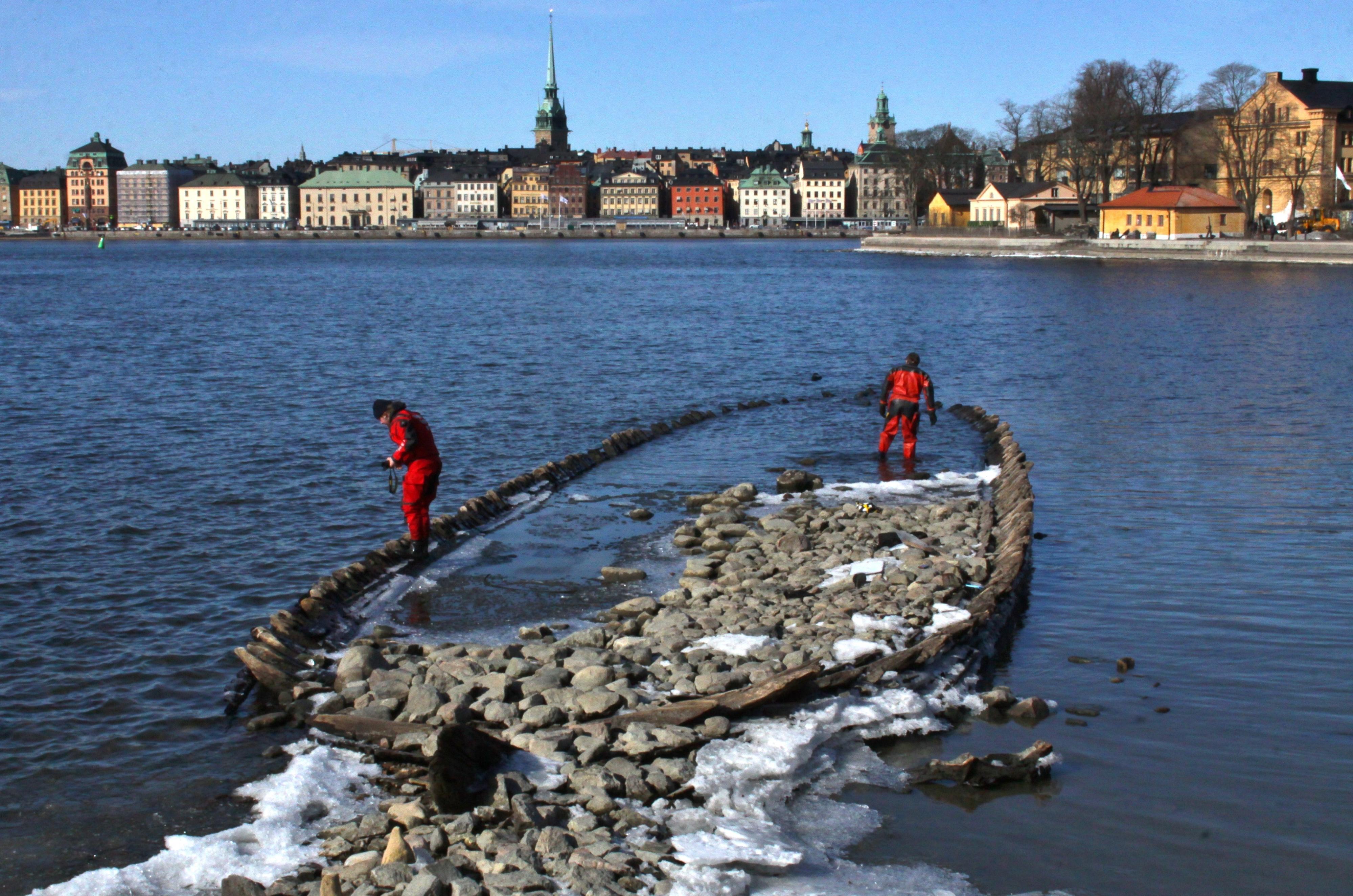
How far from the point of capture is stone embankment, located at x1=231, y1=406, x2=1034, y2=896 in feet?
26.3

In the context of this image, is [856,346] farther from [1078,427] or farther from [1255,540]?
[1255,540]

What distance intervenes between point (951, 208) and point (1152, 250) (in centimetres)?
4795

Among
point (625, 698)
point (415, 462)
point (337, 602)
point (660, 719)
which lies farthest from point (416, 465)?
point (660, 719)

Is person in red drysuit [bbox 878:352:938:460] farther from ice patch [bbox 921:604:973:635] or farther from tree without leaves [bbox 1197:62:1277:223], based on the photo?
tree without leaves [bbox 1197:62:1277:223]

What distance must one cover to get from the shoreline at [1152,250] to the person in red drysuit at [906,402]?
70.0 meters

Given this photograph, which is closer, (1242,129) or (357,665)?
(357,665)

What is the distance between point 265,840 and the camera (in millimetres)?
8617

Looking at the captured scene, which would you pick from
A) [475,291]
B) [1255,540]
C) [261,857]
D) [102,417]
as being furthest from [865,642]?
[475,291]

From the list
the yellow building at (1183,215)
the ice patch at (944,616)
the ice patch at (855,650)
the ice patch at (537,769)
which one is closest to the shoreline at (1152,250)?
the yellow building at (1183,215)

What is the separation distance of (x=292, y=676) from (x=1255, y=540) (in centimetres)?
1130

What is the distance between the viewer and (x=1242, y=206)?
9756 cm

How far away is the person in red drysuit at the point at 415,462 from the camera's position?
1476 centimetres

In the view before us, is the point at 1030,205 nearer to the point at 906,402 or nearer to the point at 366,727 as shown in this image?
the point at 906,402

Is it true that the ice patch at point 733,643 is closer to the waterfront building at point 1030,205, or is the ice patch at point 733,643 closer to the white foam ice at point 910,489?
the white foam ice at point 910,489
